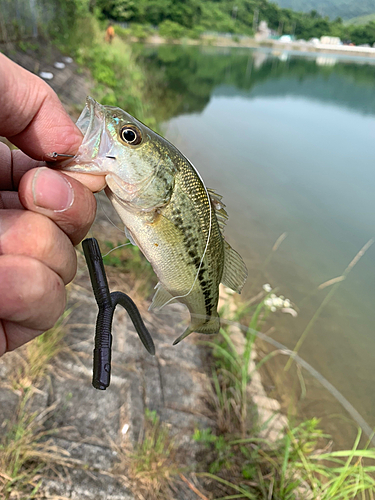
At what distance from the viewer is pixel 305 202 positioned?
9.17m

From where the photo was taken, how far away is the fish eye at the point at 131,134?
1425 millimetres

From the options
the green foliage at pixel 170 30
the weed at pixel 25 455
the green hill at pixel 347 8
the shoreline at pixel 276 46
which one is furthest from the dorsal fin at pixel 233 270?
the green hill at pixel 347 8

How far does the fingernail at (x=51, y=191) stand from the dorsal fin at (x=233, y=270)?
0.84 meters

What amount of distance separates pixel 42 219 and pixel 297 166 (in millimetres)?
11378

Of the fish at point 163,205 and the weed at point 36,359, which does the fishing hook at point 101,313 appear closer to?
the fish at point 163,205

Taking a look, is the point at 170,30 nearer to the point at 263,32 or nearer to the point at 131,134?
the point at 263,32

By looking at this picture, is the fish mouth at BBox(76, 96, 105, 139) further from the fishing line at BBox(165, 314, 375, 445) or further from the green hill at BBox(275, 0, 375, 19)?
the green hill at BBox(275, 0, 375, 19)

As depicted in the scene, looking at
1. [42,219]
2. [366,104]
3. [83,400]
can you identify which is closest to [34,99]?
[42,219]

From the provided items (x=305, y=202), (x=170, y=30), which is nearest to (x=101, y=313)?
(x=305, y=202)

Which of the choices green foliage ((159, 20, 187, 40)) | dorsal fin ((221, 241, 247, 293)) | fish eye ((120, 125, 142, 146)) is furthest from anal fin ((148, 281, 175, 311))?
green foliage ((159, 20, 187, 40))

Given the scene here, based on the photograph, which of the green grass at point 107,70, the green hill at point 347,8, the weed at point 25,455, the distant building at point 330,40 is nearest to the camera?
the weed at point 25,455

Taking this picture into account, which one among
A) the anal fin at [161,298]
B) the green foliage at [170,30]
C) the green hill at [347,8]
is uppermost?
the green hill at [347,8]

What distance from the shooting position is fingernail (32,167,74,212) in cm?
131

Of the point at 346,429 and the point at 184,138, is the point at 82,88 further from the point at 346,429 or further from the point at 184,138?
the point at 346,429
